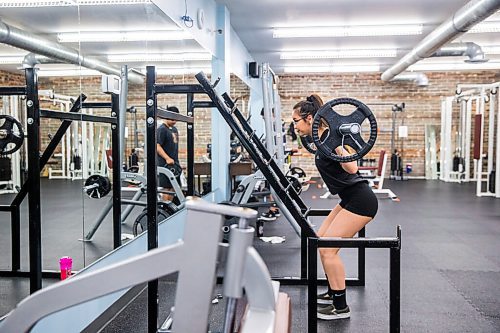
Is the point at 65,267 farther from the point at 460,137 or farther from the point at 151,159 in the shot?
the point at 460,137

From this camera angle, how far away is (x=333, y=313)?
2980mm

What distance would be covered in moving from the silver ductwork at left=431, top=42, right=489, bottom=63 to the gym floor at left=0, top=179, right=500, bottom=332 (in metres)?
3.42

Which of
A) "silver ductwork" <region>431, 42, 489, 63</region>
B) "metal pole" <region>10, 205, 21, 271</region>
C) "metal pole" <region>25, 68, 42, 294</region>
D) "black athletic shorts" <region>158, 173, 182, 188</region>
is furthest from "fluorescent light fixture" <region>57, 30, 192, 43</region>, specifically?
"silver ductwork" <region>431, 42, 489, 63</region>

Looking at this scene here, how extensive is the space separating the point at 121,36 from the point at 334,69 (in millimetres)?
9129

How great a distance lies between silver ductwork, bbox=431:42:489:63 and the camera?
8.14 meters

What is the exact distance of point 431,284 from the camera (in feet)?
12.2

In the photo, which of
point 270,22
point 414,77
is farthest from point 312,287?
point 414,77

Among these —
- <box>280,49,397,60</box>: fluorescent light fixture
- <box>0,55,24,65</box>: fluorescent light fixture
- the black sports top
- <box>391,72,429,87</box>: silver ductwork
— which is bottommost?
the black sports top

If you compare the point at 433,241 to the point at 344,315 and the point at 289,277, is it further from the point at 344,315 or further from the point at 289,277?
the point at 344,315

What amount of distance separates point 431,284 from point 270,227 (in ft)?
8.40

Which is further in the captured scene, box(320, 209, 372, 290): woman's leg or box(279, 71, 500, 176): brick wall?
box(279, 71, 500, 176): brick wall

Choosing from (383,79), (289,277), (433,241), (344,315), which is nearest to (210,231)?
(344,315)

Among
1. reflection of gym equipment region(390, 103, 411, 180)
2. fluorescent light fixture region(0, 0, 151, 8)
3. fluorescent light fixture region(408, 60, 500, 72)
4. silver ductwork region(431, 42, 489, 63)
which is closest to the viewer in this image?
fluorescent light fixture region(0, 0, 151, 8)

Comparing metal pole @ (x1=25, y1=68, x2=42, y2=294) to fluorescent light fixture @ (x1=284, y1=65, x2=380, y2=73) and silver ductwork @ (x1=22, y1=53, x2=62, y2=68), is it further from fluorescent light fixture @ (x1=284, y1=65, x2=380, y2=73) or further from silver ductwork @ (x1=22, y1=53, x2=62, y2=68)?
fluorescent light fixture @ (x1=284, y1=65, x2=380, y2=73)
